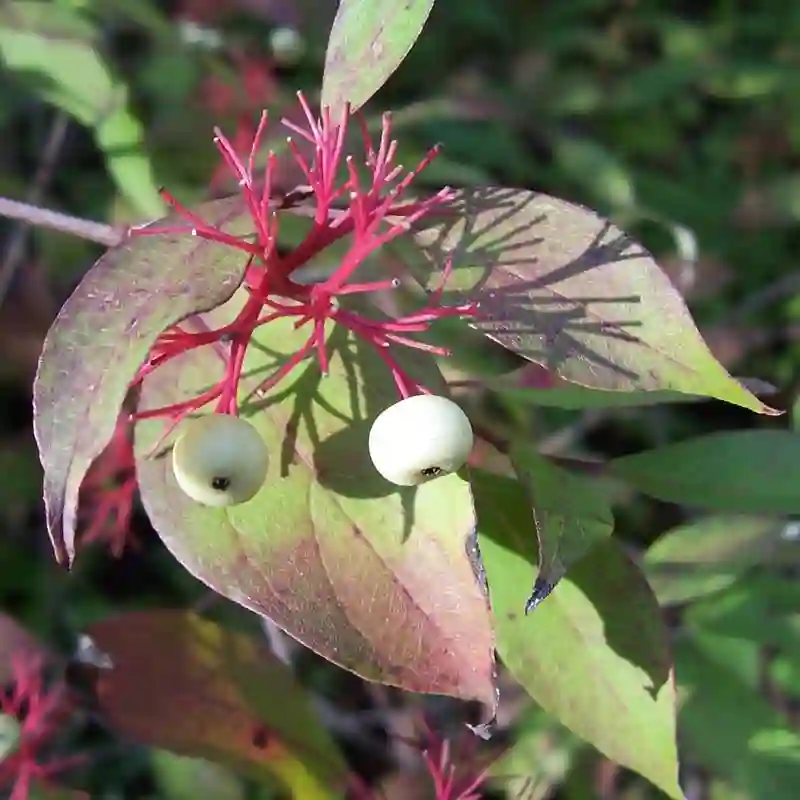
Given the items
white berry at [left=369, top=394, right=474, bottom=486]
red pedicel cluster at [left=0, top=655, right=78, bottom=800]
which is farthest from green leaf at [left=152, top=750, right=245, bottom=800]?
white berry at [left=369, top=394, right=474, bottom=486]

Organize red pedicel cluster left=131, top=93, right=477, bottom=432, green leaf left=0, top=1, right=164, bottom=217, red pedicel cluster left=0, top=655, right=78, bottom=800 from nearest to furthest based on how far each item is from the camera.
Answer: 1. red pedicel cluster left=131, top=93, right=477, bottom=432
2. red pedicel cluster left=0, top=655, right=78, bottom=800
3. green leaf left=0, top=1, right=164, bottom=217

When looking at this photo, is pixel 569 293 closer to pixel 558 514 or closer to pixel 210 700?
pixel 558 514

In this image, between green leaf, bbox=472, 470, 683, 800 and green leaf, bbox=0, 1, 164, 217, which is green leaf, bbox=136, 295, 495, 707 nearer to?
green leaf, bbox=472, 470, 683, 800

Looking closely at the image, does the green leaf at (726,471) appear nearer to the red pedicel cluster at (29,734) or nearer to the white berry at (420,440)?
the white berry at (420,440)

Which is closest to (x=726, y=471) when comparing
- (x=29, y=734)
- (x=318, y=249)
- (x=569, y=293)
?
(x=569, y=293)

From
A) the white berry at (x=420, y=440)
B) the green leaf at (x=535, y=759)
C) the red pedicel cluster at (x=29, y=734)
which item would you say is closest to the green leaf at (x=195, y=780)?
the red pedicel cluster at (x=29, y=734)

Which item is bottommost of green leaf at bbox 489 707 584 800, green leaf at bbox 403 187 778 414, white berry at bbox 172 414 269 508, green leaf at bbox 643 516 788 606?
green leaf at bbox 489 707 584 800

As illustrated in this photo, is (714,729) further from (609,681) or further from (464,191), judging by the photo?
(464,191)
